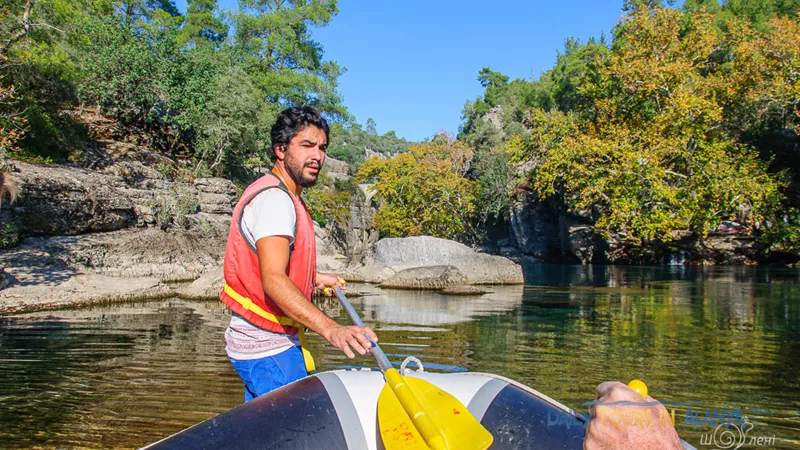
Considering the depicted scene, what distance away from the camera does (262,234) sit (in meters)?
2.03

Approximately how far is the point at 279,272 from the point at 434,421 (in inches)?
29.9

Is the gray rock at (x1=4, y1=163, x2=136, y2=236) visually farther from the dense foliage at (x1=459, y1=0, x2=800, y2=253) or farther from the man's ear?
the dense foliage at (x1=459, y1=0, x2=800, y2=253)

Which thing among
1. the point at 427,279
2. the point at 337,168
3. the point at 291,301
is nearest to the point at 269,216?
the point at 291,301

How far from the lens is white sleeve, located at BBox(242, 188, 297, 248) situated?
2.03 m

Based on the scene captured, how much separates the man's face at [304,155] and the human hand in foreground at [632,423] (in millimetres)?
1418

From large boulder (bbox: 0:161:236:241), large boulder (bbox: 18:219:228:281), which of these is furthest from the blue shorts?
large boulder (bbox: 0:161:236:241)

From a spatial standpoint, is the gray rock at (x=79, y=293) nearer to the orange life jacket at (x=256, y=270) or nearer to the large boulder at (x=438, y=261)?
the large boulder at (x=438, y=261)

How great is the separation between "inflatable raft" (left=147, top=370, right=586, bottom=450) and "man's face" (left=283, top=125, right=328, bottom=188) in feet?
2.73

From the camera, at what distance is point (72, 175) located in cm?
1438

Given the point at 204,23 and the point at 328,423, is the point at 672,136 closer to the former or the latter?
the point at 328,423

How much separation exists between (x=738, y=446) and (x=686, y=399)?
38.6 inches

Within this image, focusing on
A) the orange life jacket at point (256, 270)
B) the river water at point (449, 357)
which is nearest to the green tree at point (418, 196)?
the river water at point (449, 357)

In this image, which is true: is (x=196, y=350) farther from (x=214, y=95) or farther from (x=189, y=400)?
(x=214, y=95)

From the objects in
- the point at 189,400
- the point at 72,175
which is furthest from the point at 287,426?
the point at 72,175
